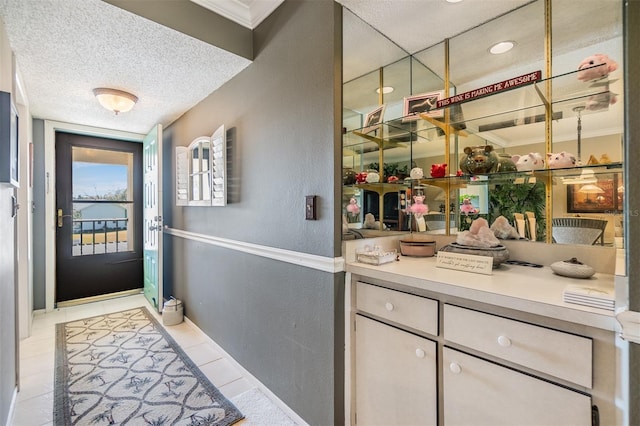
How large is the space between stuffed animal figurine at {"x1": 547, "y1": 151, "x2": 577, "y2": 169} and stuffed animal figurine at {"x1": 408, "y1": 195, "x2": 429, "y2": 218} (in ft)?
2.16

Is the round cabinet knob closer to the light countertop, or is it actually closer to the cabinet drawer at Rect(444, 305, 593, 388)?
the cabinet drawer at Rect(444, 305, 593, 388)

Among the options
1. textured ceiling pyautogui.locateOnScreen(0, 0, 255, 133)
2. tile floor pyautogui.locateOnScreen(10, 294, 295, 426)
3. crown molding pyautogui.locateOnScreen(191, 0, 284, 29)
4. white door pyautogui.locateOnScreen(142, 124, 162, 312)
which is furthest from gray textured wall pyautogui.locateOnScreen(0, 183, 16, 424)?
crown molding pyautogui.locateOnScreen(191, 0, 284, 29)

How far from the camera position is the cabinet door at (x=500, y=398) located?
882 mm

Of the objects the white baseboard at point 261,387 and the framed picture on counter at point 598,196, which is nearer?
the framed picture on counter at point 598,196

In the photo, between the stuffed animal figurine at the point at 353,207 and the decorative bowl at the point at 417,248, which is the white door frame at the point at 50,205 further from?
the decorative bowl at the point at 417,248

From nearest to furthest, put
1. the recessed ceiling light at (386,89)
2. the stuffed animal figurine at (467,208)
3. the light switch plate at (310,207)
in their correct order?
1. the light switch plate at (310,207)
2. the stuffed animal figurine at (467,208)
3. the recessed ceiling light at (386,89)

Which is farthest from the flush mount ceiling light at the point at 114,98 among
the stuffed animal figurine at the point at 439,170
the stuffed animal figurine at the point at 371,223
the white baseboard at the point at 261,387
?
the stuffed animal figurine at the point at 439,170

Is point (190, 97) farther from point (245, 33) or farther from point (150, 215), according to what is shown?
point (150, 215)

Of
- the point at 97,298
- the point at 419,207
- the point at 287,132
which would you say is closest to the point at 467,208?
the point at 419,207

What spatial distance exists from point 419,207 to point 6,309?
93.8 inches

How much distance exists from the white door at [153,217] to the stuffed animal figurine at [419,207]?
8.64ft

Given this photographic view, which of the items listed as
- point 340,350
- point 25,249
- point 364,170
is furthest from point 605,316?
point 25,249

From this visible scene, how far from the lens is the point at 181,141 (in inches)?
127

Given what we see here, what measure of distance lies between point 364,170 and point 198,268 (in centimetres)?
194
